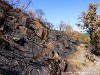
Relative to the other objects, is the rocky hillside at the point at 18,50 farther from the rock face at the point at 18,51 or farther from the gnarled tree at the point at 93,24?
the gnarled tree at the point at 93,24

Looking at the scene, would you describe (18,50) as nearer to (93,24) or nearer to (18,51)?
(18,51)

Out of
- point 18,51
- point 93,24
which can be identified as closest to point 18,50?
point 18,51

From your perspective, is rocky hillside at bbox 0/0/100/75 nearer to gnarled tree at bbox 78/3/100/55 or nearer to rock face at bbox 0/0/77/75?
rock face at bbox 0/0/77/75

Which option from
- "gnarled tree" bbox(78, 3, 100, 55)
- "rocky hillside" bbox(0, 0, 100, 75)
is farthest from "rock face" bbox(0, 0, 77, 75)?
"gnarled tree" bbox(78, 3, 100, 55)

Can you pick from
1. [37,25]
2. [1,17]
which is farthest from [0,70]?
[37,25]

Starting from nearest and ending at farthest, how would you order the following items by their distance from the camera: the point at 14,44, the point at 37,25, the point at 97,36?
the point at 14,44 → the point at 37,25 → the point at 97,36

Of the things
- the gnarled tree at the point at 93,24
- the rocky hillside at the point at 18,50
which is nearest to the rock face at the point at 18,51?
the rocky hillside at the point at 18,50

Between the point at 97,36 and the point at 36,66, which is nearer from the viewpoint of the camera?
the point at 36,66

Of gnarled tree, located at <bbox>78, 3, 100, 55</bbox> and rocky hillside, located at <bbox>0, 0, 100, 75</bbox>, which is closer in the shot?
rocky hillside, located at <bbox>0, 0, 100, 75</bbox>

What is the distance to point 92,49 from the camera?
39656 mm

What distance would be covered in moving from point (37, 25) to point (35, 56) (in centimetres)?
769

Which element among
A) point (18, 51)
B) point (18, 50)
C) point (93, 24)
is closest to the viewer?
point (18, 51)

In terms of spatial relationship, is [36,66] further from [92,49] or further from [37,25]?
[92,49]

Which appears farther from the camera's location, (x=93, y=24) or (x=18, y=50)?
(x=93, y=24)
